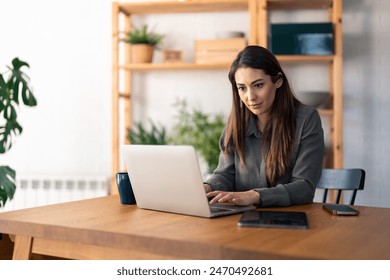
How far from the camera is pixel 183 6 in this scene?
11.5ft

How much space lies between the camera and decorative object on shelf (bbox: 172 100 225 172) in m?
3.38

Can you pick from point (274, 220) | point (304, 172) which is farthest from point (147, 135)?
point (274, 220)

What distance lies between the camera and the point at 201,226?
132 centimetres

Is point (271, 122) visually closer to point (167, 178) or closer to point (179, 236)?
point (167, 178)

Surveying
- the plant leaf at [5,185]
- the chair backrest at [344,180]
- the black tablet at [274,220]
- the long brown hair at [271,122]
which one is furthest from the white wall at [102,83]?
the black tablet at [274,220]

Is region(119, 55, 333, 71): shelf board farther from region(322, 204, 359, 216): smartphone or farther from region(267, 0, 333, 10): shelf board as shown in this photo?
region(322, 204, 359, 216): smartphone

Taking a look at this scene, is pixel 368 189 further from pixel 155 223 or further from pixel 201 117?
pixel 155 223

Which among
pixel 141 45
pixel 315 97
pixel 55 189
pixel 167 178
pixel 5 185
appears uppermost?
pixel 141 45

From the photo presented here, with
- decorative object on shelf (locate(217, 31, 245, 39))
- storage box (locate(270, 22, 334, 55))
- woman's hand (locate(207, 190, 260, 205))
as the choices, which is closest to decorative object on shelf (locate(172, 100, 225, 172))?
decorative object on shelf (locate(217, 31, 245, 39))

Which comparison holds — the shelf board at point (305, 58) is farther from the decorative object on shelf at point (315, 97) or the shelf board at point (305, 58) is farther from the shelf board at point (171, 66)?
the shelf board at point (171, 66)

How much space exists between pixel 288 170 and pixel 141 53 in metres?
1.84

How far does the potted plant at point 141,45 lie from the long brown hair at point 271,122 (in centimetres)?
156
